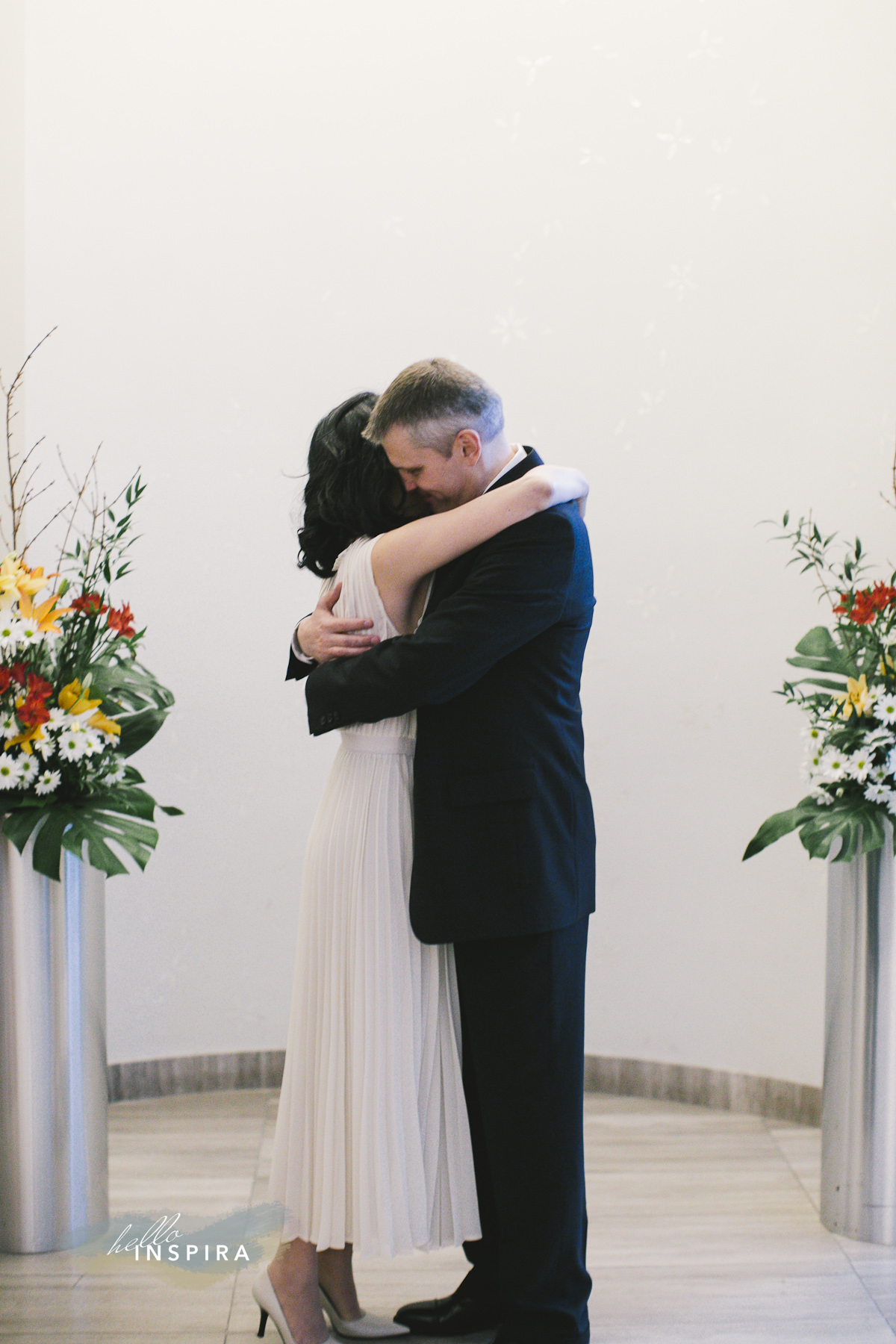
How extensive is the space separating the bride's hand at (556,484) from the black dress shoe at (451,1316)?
4.50 feet

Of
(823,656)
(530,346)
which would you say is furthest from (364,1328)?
(530,346)

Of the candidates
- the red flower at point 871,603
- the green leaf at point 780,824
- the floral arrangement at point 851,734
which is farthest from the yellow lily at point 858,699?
the green leaf at point 780,824

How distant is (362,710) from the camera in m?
1.89

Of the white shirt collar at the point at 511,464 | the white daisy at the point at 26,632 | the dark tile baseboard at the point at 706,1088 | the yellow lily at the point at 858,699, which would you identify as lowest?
Answer: the dark tile baseboard at the point at 706,1088

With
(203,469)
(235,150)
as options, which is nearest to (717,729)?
(203,469)

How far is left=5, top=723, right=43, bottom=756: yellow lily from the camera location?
7.65ft

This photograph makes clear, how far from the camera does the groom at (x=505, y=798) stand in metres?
1.85

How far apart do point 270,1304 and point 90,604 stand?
1297 mm

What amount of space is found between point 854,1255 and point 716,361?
2154 mm

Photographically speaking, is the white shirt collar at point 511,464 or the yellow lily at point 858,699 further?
the yellow lily at point 858,699

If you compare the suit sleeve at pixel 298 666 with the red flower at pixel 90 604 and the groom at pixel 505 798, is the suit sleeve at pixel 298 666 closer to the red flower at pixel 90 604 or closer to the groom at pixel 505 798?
the groom at pixel 505 798

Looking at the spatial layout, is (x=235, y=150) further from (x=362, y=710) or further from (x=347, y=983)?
(x=347, y=983)

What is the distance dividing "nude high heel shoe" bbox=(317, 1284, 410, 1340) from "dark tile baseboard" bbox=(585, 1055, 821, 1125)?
1.39 meters

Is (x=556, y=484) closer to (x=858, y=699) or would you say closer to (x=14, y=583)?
Answer: (x=858, y=699)
